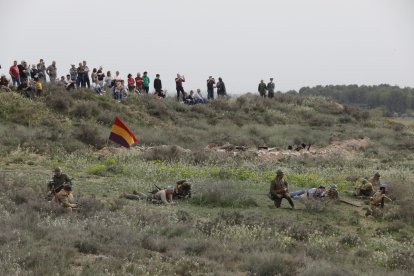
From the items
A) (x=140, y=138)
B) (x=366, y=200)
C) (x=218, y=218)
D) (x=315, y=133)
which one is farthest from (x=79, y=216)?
(x=315, y=133)

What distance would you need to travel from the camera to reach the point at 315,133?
36.0m

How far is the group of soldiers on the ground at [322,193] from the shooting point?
16.2 metres

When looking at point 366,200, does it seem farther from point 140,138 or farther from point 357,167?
point 140,138

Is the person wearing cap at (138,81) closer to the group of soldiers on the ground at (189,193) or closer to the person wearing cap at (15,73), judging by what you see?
the person wearing cap at (15,73)

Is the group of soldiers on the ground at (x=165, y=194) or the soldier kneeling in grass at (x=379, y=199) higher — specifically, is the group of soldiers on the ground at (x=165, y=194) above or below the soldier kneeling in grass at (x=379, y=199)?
above

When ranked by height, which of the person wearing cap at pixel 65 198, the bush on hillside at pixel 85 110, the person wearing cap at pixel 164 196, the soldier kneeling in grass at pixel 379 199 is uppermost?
the bush on hillside at pixel 85 110

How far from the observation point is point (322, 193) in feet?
55.8

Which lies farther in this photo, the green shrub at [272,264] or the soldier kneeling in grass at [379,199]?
the soldier kneeling in grass at [379,199]

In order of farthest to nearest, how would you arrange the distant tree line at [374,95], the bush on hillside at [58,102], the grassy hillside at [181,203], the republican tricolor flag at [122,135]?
the distant tree line at [374,95]
the bush on hillside at [58,102]
the republican tricolor flag at [122,135]
the grassy hillside at [181,203]

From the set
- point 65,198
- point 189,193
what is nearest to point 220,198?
point 189,193

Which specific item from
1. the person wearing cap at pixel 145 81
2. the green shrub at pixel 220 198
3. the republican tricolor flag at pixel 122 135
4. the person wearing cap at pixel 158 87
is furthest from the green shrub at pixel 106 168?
the person wearing cap at pixel 158 87

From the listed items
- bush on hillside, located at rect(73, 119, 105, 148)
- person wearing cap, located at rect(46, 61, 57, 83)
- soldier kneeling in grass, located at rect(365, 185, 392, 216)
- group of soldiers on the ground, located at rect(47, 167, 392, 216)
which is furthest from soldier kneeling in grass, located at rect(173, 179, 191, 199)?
person wearing cap, located at rect(46, 61, 57, 83)

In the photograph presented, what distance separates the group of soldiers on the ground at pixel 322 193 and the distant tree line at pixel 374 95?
Answer: 8611 centimetres

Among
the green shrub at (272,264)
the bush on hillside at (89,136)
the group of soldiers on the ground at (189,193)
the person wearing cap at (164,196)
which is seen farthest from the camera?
the bush on hillside at (89,136)
